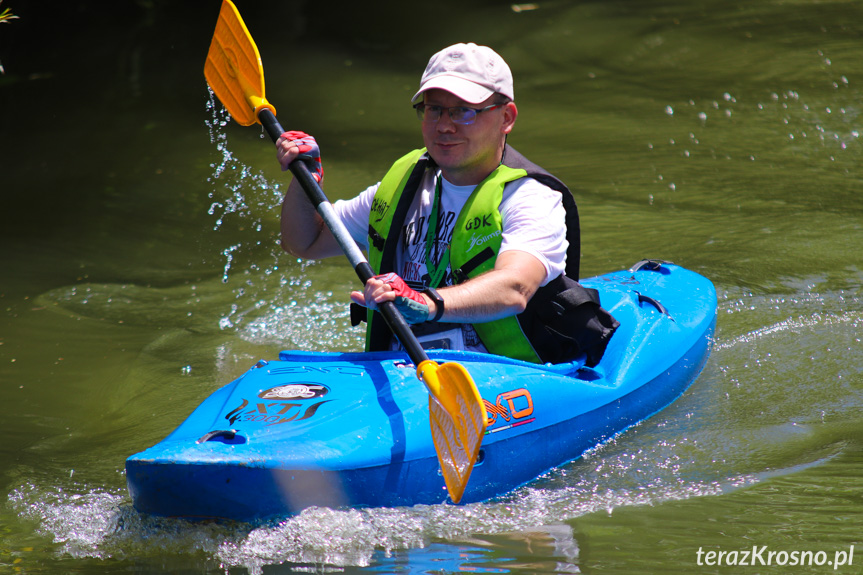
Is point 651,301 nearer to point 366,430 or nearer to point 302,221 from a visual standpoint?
point 302,221

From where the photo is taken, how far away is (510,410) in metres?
2.58

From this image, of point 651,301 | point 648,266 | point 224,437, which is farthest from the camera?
point 648,266

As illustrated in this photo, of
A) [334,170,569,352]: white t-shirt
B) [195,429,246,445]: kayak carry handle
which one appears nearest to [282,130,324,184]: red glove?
[334,170,569,352]: white t-shirt

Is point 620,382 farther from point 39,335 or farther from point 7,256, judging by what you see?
point 7,256

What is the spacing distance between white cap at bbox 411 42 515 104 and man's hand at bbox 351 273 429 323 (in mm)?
652

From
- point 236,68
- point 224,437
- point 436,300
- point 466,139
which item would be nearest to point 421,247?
point 466,139

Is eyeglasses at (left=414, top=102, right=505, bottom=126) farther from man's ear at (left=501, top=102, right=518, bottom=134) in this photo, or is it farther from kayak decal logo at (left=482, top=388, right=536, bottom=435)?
kayak decal logo at (left=482, top=388, right=536, bottom=435)

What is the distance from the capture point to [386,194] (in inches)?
116

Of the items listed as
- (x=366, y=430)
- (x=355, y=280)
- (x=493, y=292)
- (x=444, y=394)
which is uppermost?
(x=493, y=292)

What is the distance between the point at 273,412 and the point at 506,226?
884 mm

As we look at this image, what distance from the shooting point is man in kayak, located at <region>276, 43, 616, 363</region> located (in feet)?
8.57

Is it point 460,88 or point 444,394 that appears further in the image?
point 460,88

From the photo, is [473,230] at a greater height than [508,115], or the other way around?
[508,115]

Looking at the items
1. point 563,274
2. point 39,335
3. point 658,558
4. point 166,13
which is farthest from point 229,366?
point 166,13
